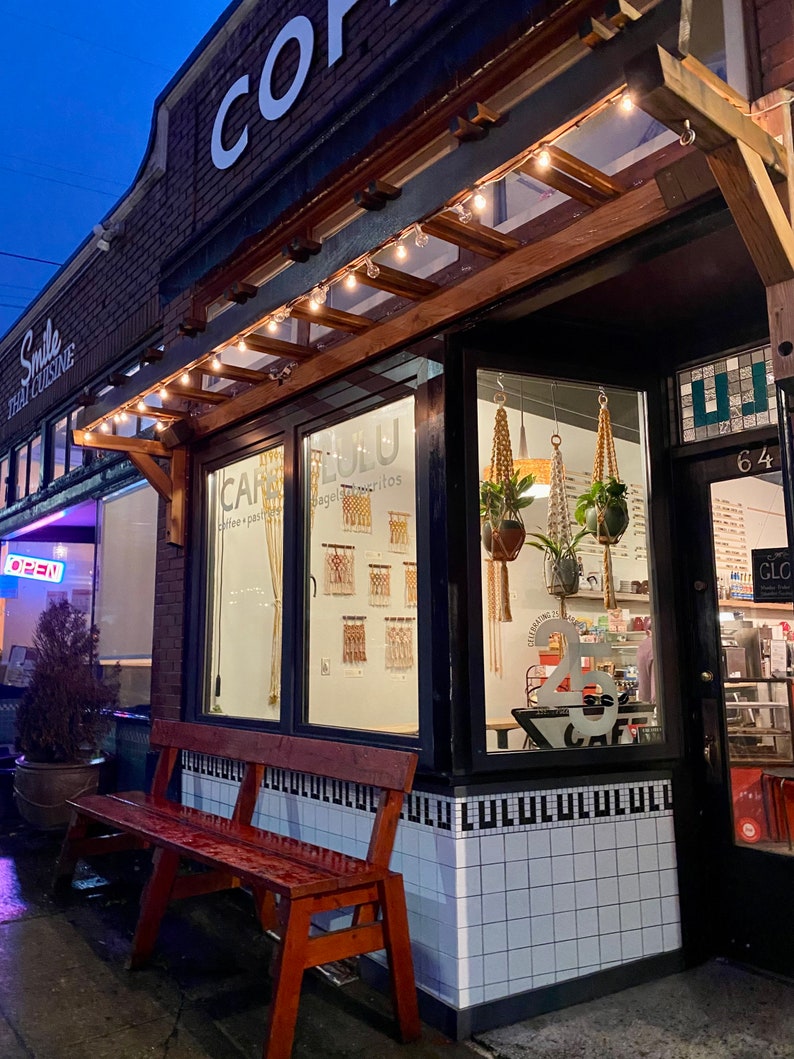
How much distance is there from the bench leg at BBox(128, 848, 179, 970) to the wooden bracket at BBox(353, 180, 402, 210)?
2.83 m

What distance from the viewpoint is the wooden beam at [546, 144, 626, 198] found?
2639 millimetres

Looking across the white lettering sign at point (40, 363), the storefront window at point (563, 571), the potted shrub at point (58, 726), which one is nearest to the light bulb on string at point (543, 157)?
the storefront window at point (563, 571)

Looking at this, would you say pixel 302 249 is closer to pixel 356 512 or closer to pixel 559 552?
pixel 559 552

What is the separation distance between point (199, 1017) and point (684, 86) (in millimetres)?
3500

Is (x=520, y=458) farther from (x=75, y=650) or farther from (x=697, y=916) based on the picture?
(x=75, y=650)

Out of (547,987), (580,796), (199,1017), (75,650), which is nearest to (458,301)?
(580,796)

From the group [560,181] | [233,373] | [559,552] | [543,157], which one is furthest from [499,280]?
[233,373]

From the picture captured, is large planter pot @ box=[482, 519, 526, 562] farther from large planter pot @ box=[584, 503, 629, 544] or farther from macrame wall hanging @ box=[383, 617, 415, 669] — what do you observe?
macrame wall hanging @ box=[383, 617, 415, 669]

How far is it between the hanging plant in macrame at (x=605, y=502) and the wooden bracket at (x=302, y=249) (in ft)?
5.10

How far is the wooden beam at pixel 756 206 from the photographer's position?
2.15 metres

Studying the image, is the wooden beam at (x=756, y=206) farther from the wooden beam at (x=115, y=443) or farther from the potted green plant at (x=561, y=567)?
the wooden beam at (x=115, y=443)

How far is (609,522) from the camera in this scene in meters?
4.02

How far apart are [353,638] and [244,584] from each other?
3.18 feet

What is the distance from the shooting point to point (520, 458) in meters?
4.12
